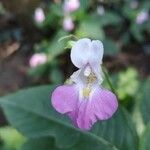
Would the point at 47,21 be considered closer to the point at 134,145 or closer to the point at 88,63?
the point at 134,145

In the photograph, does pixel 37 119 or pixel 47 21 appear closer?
pixel 37 119

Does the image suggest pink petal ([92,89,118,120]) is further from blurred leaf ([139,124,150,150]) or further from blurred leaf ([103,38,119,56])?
blurred leaf ([103,38,119,56])

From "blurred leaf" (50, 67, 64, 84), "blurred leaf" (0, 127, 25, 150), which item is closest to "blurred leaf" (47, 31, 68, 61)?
"blurred leaf" (50, 67, 64, 84)

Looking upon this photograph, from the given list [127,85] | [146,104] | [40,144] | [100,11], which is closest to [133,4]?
[100,11]

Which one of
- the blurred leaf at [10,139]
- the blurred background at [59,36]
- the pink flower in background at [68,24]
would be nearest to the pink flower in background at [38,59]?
the blurred background at [59,36]

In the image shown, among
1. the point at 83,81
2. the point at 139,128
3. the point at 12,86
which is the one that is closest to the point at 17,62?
the point at 12,86

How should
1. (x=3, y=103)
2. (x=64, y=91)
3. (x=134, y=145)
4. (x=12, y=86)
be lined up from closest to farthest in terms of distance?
(x=64, y=91), (x=134, y=145), (x=3, y=103), (x=12, y=86)
